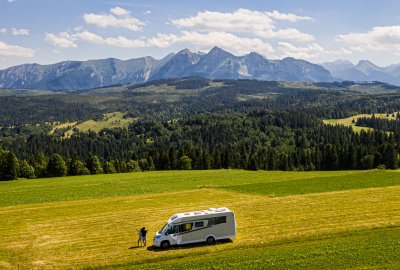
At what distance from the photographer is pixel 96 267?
38.4 meters

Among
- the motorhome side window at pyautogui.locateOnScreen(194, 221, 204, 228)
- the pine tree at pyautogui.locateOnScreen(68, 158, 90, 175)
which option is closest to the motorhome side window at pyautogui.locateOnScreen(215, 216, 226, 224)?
the motorhome side window at pyautogui.locateOnScreen(194, 221, 204, 228)

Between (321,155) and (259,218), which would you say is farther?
(321,155)

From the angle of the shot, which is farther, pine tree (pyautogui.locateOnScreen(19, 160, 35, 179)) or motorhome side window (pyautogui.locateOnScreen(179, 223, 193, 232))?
pine tree (pyautogui.locateOnScreen(19, 160, 35, 179))

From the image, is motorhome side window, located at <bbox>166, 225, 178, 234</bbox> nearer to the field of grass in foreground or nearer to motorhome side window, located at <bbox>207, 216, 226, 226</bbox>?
the field of grass in foreground

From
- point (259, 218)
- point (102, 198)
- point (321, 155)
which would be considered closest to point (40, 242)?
point (259, 218)

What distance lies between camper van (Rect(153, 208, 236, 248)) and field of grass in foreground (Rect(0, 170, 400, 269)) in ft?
4.05

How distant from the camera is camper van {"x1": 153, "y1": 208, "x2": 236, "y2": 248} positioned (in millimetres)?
43469

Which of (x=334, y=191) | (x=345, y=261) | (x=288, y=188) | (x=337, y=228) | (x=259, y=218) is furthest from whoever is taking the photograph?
(x=288, y=188)

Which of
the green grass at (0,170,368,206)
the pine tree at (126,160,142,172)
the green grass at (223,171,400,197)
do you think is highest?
the green grass at (223,171,400,197)

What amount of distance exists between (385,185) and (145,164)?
10631 centimetres

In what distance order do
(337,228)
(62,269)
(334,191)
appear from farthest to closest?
(334,191) → (337,228) → (62,269)

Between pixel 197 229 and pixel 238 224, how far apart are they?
9745 mm

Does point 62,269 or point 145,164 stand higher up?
point 62,269

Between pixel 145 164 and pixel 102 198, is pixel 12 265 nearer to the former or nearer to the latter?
pixel 102 198
